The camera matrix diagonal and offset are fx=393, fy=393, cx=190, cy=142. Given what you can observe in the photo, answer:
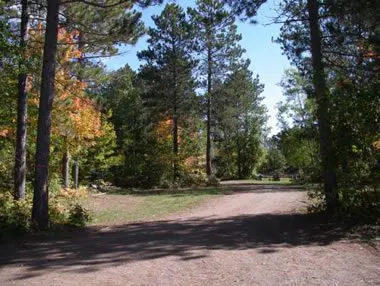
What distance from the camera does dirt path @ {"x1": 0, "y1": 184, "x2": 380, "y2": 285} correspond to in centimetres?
563

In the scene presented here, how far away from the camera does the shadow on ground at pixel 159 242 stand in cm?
668

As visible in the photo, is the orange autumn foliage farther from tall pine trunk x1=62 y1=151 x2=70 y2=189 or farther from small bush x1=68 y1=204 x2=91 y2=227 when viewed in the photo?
small bush x1=68 y1=204 x2=91 y2=227

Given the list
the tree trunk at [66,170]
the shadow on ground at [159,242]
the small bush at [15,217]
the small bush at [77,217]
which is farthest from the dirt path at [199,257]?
the tree trunk at [66,170]

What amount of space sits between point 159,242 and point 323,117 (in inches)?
222

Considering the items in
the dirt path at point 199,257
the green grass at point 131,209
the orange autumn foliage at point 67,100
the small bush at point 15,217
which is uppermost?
the orange autumn foliage at point 67,100

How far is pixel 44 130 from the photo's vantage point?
984 cm

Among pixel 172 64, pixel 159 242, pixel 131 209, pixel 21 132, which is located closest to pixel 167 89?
pixel 172 64

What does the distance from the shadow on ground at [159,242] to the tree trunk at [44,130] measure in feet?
3.07

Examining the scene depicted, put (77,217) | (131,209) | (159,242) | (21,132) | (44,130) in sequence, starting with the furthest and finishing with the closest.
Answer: (131,209), (21,132), (77,217), (44,130), (159,242)

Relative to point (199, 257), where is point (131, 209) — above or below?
above

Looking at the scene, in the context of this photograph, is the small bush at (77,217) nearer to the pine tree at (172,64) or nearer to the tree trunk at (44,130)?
the tree trunk at (44,130)

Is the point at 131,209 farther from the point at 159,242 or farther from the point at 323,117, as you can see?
the point at 323,117

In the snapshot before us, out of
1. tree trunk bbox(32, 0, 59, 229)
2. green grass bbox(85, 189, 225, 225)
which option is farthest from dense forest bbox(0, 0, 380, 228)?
green grass bbox(85, 189, 225, 225)

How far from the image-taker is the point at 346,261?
6.38 m
